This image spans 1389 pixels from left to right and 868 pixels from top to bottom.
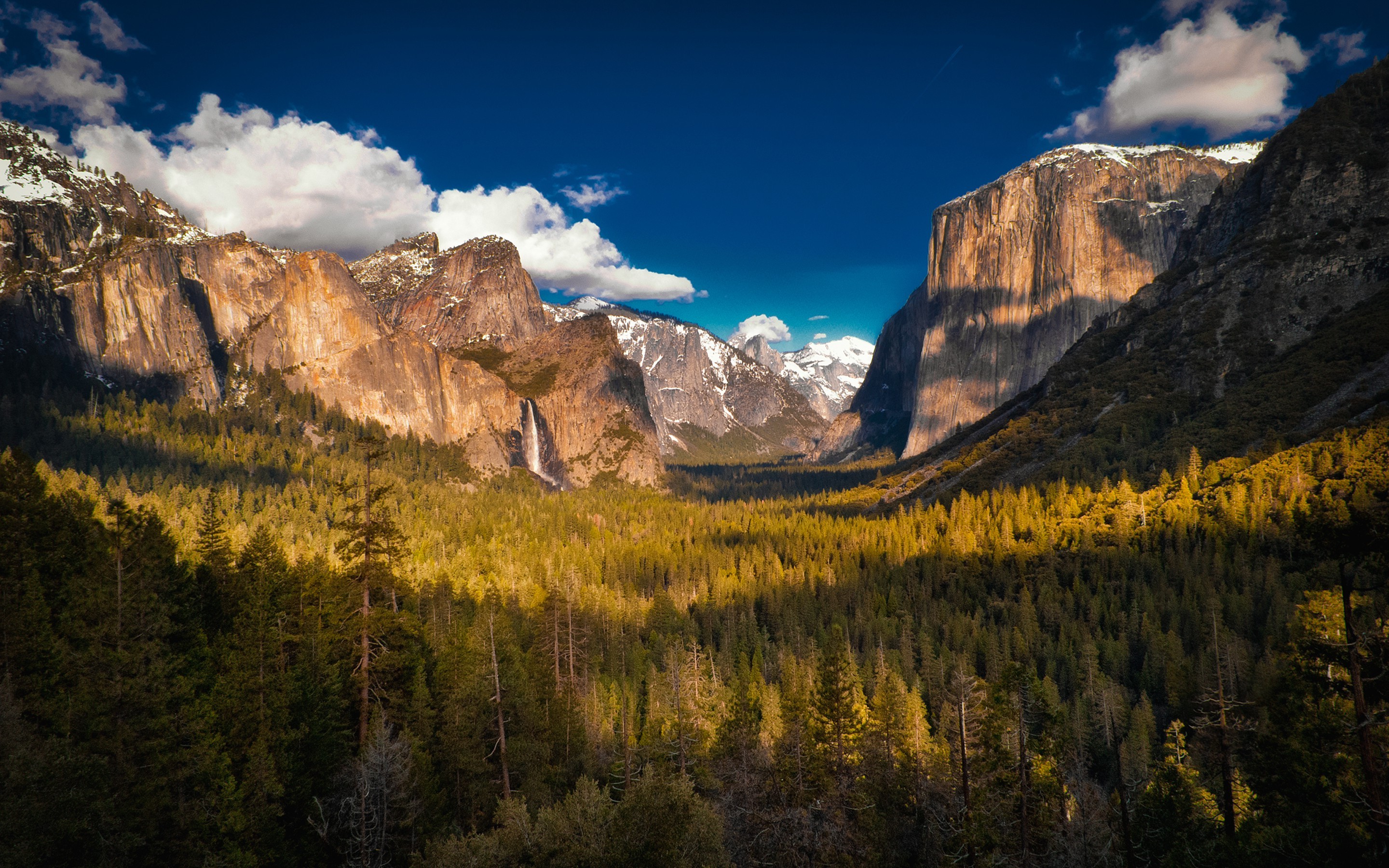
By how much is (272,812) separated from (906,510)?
124225 millimetres

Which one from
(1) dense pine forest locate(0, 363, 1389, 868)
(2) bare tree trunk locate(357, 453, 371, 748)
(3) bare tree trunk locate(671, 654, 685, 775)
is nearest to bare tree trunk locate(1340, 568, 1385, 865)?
(1) dense pine forest locate(0, 363, 1389, 868)

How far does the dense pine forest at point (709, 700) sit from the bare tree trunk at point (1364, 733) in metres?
0.07

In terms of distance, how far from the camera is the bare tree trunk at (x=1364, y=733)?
37.3 feet

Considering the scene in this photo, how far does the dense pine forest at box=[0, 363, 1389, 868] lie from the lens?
19031 millimetres

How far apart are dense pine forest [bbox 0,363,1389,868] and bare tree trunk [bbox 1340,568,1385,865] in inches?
2.7

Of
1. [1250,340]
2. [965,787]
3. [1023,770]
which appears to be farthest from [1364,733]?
[1250,340]

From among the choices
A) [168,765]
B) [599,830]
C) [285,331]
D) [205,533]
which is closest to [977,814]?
[599,830]

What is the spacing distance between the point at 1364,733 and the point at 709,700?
1888 inches

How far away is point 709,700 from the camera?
55.4m

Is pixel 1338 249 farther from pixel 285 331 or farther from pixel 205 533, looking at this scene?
pixel 285 331

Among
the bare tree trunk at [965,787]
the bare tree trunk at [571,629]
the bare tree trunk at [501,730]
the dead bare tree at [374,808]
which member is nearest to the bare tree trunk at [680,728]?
the bare tree trunk at [501,730]

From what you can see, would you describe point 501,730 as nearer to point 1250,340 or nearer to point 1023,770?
point 1023,770

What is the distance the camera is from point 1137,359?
13500 centimetres

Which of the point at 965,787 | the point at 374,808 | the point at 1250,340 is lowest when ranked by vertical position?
the point at 965,787
